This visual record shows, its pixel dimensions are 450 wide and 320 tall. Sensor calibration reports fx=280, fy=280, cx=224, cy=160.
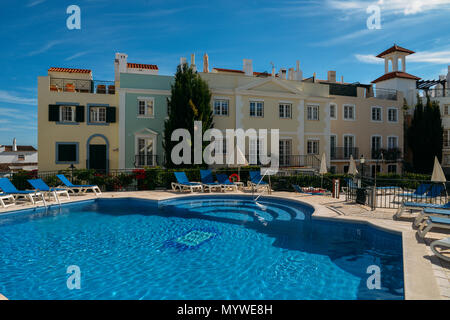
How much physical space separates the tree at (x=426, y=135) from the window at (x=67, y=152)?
33411 millimetres

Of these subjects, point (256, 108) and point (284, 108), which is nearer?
point (256, 108)

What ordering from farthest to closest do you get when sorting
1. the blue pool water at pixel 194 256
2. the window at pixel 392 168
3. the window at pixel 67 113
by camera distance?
the window at pixel 392 168 < the window at pixel 67 113 < the blue pool water at pixel 194 256

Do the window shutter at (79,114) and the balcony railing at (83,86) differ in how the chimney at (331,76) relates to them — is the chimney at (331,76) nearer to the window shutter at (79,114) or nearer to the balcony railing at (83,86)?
the balcony railing at (83,86)

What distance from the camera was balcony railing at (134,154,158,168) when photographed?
22.2 metres

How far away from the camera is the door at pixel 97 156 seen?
2189 cm

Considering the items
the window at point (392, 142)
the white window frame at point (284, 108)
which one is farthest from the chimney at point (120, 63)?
the window at point (392, 142)

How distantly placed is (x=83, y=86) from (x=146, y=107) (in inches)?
247

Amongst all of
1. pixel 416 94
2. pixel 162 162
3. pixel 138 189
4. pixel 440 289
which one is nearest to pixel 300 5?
pixel 440 289

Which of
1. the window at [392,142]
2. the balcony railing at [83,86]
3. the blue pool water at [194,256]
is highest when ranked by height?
the balcony railing at [83,86]

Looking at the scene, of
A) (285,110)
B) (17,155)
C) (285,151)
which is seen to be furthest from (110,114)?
(17,155)

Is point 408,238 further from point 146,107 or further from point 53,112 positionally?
point 53,112

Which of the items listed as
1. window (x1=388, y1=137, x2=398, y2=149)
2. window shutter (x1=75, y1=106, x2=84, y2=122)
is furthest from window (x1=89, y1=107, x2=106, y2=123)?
window (x1=388, y1=137, x2=398, y2=149)

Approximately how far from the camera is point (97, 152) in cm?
2200

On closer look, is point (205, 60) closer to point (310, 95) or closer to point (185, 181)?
point (310, 95)
